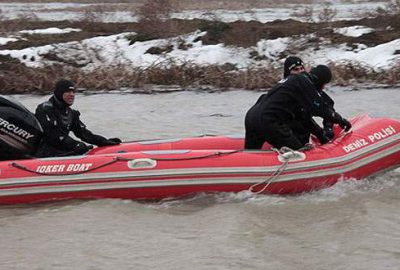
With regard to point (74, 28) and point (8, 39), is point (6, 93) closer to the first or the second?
point (8, 39)

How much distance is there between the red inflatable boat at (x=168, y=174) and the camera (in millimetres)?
6312

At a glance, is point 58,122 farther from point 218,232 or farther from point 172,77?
point 172,77

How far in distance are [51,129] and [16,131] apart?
345 mm

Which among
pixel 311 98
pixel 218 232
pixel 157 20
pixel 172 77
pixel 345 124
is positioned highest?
pixel 311 98

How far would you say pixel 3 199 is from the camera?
6.33 metres

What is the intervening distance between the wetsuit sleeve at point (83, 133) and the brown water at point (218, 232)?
1092 millimetres

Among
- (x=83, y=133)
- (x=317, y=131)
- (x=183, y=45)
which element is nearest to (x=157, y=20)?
(x=183, y=45)

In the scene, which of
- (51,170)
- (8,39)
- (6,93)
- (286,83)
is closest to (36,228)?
(51,170)

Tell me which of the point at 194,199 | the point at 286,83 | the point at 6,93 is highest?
the point at 286,83

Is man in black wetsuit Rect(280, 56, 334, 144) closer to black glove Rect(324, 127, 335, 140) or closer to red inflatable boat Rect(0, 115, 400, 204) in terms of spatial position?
black glove Rect(324, 127, 335, 140)

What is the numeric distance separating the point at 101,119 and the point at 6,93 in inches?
133

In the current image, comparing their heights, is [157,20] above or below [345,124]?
below

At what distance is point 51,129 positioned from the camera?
6773mm

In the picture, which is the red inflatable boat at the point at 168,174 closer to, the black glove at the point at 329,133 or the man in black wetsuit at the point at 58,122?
the man in black wetsuit at the point at 58,122
